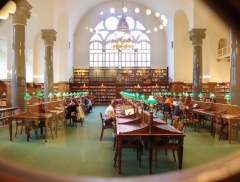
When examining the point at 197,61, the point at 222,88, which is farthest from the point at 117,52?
the point at 197,61

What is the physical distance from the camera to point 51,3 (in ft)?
53.1

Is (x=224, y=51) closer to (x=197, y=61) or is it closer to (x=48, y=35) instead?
(x=197, y=61)

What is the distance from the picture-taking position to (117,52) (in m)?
27.4

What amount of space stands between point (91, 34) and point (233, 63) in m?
20.1

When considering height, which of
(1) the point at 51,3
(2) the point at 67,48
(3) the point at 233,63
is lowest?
(3) the point at 233,63

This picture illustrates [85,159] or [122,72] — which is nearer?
[85,159]

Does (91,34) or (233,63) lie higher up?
(91,34)

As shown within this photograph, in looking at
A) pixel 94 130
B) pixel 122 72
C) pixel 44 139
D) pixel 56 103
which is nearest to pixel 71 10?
pixel 122 72

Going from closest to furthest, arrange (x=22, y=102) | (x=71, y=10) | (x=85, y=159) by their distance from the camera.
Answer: (x=85, y=159) < (x=22, y=102) < (x=71, y=10)

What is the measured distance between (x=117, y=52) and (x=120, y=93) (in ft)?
24.2

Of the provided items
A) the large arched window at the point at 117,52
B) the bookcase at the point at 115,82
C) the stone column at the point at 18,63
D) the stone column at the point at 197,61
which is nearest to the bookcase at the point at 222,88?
the bookcase at the point at 115,82

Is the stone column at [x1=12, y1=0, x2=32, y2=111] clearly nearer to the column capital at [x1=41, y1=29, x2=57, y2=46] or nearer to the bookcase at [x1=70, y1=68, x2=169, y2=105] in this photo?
the column capital at [x1=41, y1=29, x2=57, y2=46]

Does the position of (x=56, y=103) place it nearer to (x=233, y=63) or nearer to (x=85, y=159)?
(x=85, y=159)

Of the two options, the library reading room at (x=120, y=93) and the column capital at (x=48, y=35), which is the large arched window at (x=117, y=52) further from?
the column capital at (x=48, y=35)
